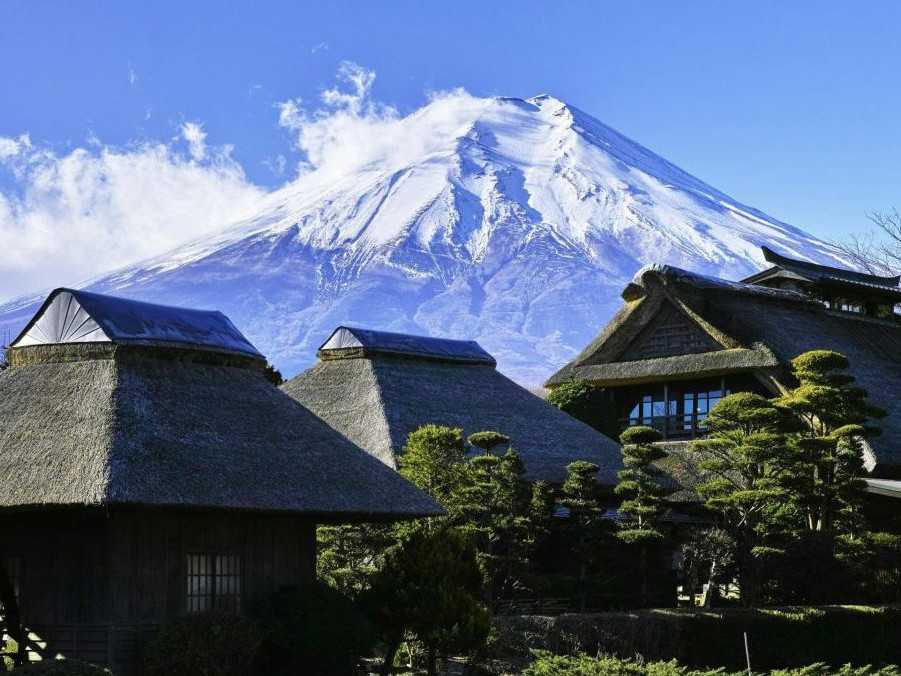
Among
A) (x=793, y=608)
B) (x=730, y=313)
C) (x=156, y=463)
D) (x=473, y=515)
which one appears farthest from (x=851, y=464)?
(x=156, y=463)

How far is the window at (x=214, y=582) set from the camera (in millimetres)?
22969

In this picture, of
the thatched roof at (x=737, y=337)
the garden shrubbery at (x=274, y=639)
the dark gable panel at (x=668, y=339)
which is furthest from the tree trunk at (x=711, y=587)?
the dark gable panel at (x=668, y=339)

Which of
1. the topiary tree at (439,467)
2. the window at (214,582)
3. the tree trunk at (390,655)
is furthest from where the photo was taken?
the topiary tree at (439,467)

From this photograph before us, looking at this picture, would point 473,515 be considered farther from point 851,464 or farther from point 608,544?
point 851,464

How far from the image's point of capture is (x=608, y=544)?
32.2m

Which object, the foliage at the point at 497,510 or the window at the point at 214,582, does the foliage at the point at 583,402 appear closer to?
the foliage at the point at 497,510

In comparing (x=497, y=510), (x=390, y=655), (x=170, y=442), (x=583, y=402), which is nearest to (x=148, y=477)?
(x=170, y=442)

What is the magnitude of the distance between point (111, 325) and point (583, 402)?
21.6 metres

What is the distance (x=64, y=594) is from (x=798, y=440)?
1652 centimetres

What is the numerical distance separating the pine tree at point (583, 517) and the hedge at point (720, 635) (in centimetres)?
441

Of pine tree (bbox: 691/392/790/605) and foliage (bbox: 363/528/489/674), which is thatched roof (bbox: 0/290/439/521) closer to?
foliage (bbox: 363/528/489/674)

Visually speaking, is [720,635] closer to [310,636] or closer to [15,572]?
[310,636]

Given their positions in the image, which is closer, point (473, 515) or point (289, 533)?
point (289, 533)

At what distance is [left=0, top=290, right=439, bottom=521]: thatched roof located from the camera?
21.4 metres
